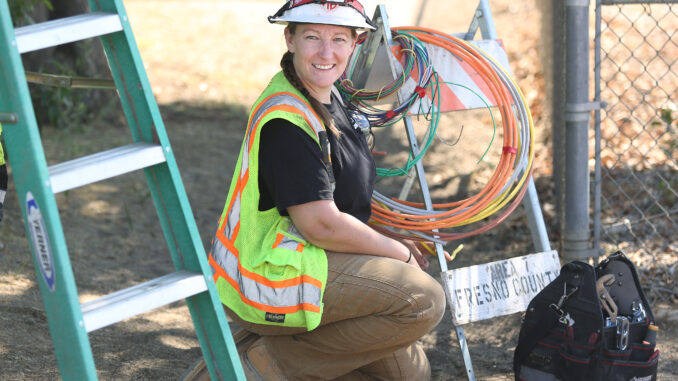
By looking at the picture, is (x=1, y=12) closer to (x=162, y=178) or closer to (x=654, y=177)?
(x=162, y=178)

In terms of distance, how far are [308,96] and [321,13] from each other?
31 cm

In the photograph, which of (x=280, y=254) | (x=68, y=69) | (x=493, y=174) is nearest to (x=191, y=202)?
(x=68, y=69)

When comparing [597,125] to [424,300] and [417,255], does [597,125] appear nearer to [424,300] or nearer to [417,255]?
[417,255]

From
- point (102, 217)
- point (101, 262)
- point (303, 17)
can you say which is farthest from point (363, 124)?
point (102, 217)

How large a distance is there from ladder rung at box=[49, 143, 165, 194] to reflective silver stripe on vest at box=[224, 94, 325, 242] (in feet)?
2.02

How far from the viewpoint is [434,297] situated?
9.56ft

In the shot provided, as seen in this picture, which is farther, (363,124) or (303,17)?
(363,124)

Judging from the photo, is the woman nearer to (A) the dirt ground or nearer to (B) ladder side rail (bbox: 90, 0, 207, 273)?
(B) ladder side rail (bbox: 90, 0, 207, 273)

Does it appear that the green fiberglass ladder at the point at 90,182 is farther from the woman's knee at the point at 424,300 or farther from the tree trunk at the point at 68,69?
the tree trunk at the point at 68,69

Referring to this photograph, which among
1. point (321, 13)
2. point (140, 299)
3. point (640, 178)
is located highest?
point (321, 13)

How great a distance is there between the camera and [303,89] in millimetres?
2896

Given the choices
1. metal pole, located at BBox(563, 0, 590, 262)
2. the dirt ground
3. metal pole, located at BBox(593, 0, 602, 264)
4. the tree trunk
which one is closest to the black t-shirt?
the dirt ground

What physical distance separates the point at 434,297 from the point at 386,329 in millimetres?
224

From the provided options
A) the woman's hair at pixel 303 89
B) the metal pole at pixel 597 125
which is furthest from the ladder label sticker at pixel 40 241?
the metal pole at pixel 597 125
